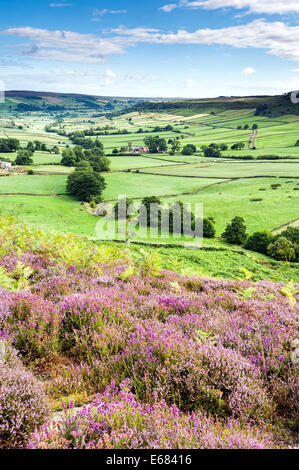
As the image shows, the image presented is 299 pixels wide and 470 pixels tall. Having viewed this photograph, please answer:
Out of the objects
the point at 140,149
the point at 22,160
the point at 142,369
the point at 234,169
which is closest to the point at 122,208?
the point at 234,169

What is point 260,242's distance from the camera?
48.7 m

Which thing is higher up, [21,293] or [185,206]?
[21,293]

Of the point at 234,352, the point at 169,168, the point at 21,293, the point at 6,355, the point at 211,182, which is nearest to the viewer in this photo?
the point at 6,355

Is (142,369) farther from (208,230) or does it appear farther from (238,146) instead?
(238,146)

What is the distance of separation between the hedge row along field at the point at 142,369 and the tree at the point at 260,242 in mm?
45347

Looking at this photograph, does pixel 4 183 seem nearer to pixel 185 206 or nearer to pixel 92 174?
pixel 92 174

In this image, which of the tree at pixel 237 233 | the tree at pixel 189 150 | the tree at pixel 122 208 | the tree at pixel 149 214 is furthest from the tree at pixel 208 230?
the tree at pixel 189 150

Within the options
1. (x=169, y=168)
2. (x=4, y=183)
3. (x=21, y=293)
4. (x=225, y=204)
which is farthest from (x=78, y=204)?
(x=21, y=293)

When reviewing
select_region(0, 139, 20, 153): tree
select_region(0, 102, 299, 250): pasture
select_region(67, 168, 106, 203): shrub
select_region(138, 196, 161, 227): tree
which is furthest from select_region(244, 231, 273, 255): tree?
select_region(0, 139, 20, 153): tree

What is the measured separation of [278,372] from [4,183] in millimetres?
99071

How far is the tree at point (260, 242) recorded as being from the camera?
158 ft

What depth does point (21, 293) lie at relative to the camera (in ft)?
16.8
